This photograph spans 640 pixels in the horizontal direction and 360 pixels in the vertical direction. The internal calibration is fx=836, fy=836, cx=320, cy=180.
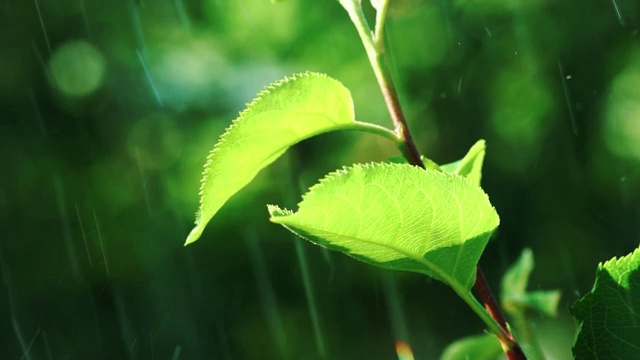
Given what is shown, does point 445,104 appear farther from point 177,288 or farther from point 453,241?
point 453,241

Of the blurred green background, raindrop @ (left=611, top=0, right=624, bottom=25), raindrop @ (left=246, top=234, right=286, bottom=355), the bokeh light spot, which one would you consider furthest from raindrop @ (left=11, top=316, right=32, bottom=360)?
raindrop @ (left=611, top=0, right=624, bottom=25)

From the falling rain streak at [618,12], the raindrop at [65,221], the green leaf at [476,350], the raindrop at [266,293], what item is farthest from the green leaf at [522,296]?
the raindrop at [65,221]

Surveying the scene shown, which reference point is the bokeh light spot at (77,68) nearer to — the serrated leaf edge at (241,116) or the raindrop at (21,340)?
the raindrop at (21,340)

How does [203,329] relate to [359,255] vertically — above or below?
below

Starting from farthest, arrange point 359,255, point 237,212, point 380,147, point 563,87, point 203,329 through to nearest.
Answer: point 203,329, point 563,87, point 237,212, point 380,147, point 359,255

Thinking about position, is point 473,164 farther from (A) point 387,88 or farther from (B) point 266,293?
(B) point 266,293

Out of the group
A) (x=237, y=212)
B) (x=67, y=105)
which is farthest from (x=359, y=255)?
(x=67, y=105)
